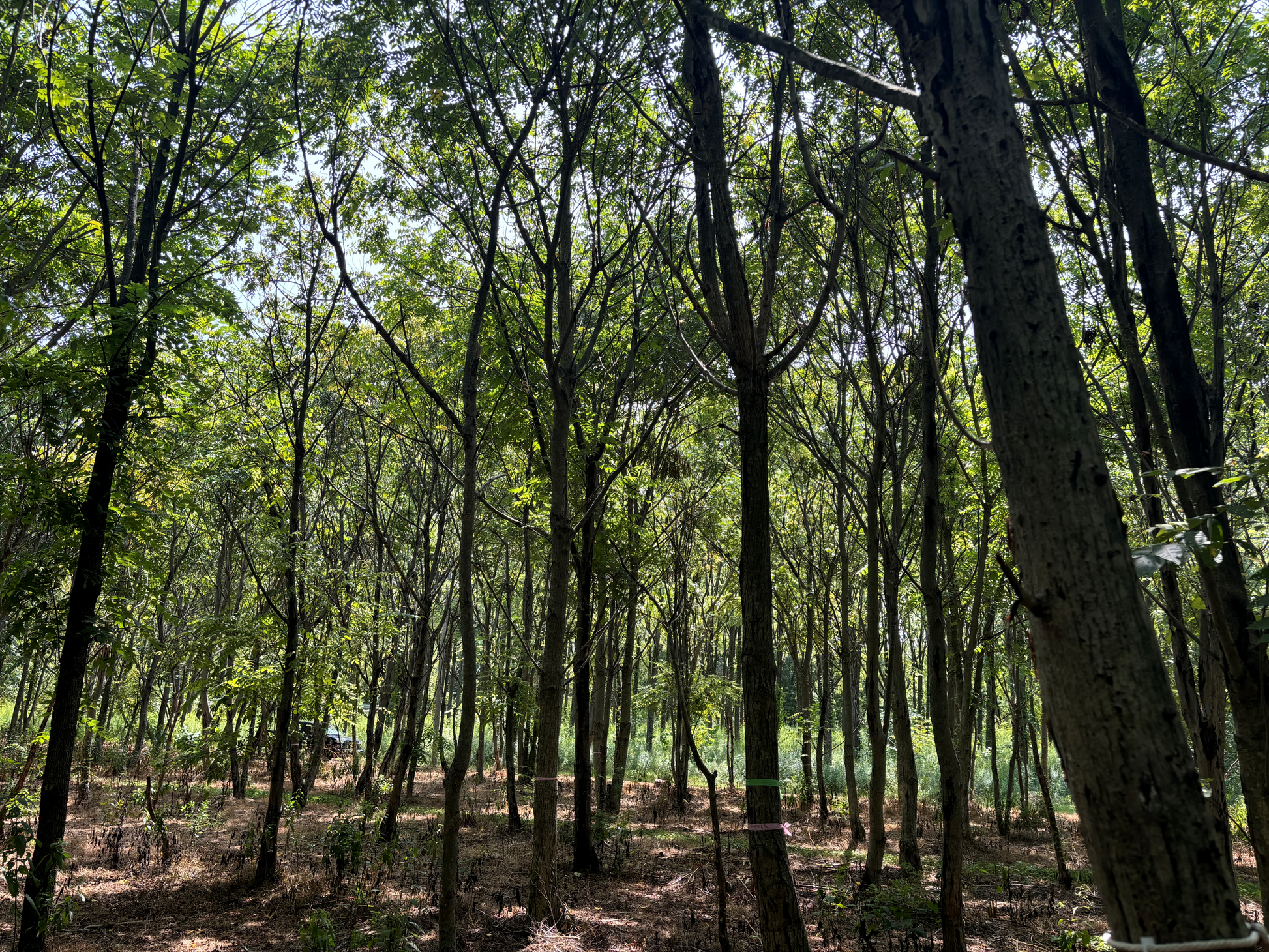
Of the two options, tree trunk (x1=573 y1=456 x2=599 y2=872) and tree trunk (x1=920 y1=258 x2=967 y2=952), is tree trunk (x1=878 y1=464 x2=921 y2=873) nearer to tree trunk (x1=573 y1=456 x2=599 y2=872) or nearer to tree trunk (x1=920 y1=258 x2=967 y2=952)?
tree trunk (x1=920 y1=258 x2=967 y2=952)

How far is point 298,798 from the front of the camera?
940cm

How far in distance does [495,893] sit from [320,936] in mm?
2901

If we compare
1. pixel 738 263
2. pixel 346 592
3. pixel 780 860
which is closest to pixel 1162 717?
pixel 780 860

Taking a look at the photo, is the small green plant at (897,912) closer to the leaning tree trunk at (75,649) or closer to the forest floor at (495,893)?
the forest floor at (495,893)

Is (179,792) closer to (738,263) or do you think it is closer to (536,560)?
(536,560)

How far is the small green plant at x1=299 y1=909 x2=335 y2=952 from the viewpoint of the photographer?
497 cm

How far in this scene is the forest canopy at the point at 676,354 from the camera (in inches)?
75.5

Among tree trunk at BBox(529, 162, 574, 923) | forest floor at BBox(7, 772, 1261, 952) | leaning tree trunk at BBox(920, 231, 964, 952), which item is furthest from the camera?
tree trunk at BBox(529, 162, 574, 923)

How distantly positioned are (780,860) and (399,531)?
12.5 m

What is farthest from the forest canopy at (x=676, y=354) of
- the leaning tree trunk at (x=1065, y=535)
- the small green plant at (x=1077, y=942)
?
the small green plant at (x=1077, y=942)

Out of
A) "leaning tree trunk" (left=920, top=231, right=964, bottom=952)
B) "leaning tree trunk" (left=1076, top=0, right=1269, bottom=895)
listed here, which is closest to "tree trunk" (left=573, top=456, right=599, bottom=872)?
"leaning tree trunk" (left=920, top=231, right=964, bottom=952)

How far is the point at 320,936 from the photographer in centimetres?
496

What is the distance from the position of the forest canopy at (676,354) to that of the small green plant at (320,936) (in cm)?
11

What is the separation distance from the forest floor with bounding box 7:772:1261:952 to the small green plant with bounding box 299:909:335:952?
1.0 inches
